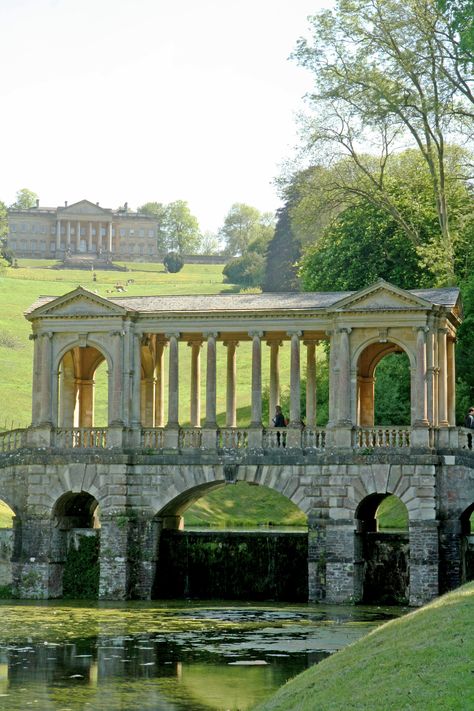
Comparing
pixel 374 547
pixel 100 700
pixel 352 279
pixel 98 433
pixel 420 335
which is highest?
pixel 352 279

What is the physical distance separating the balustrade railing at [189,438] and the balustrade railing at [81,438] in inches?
108

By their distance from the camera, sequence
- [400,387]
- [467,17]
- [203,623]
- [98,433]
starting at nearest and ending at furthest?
[203,623]
[467,17]
[98,433]
[400,387]

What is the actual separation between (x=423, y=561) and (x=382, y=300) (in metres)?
9.01

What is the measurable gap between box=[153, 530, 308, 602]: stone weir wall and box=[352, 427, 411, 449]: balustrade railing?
4474 mm

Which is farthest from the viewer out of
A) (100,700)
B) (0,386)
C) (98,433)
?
(0,386)

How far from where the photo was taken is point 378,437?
48250mm

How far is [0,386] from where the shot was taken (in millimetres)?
94750

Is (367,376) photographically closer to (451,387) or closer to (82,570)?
(451,387)

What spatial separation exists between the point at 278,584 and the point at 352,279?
26799mm

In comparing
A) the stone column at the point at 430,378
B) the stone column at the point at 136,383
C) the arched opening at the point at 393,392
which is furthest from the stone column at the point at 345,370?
the arched opening at the point at 393,392

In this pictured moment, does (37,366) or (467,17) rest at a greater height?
(467,17)

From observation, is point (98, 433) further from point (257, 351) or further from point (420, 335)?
point (420, 335)

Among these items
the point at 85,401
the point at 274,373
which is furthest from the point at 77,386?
the point at 274,373

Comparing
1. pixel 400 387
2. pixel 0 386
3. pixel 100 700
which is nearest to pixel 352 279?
pixel 400 387
